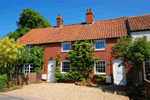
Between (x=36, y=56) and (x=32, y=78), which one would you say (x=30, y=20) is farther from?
(x=32, y=78)

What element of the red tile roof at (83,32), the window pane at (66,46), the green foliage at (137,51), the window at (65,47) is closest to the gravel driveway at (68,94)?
the green foliage at (137,51)

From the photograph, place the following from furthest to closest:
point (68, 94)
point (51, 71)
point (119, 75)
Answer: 1. point (51, 71)
2. point (119, 75)
3. point (68, 94)

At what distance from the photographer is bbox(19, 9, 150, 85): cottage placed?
43.1 ft

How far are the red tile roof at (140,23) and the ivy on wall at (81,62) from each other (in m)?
5.15

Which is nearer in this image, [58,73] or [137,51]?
[137,51]

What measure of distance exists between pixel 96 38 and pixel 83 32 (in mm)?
2771

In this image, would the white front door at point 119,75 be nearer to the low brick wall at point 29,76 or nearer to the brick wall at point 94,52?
the brick wall at point 94,52

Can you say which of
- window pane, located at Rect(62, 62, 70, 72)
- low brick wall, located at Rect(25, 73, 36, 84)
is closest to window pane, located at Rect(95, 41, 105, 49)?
window pane, located at Rect(62, 62, 70, 72)

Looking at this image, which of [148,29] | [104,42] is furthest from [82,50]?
[148,29]

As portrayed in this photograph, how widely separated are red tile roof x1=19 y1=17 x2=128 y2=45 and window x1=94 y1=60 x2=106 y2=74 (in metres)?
2.94

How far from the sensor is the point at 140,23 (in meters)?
14.0

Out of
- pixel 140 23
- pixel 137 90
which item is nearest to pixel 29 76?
pixel 137 90

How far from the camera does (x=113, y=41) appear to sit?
1377cm

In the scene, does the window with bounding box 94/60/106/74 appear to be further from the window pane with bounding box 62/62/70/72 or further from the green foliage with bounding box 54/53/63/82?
the green foliage with bounding box 54/53/63/82
